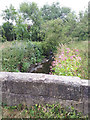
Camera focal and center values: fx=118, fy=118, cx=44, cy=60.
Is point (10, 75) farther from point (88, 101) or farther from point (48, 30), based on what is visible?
point (48, 30)

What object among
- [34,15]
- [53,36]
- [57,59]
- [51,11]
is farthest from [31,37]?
[51,11]

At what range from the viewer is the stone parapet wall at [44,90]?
181cm

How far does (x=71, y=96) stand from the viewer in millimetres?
1856

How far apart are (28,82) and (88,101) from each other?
38.0 inches

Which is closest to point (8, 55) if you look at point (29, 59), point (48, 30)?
point (29, 59)

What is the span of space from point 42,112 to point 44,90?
1.17 ft

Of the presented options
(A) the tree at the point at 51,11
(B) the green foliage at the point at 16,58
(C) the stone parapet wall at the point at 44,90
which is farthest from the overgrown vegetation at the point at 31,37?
(A) the tree at the point at 51,11

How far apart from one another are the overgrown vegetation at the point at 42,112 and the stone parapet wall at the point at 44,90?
73 mm

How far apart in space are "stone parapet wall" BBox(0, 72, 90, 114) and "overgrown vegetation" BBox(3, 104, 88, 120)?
7 centimetres

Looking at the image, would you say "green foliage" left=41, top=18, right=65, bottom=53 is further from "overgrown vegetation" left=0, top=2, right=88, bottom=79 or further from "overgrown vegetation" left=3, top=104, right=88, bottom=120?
"overgrown vegetation" left=3, top=104, right=88, bottom=120

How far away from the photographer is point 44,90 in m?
1.92

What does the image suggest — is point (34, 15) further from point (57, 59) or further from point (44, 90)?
point (44, 90)

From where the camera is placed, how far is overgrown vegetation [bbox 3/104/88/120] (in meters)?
1.86

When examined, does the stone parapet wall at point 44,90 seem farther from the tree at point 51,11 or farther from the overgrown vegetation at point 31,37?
the tree at point 51,11
